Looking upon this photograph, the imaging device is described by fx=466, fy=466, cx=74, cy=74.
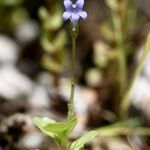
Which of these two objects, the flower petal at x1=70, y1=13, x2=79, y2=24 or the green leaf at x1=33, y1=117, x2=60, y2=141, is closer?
the flower petal at x1=70, y1=13, x2=79, y2=24

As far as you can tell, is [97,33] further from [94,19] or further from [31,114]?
[31,114]

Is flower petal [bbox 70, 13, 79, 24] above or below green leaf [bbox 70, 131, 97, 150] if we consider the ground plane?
above

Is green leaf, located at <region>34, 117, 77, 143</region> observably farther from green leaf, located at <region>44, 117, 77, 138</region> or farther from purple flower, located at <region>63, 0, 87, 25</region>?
purple flower, located at <region>63, 0, 87, 25</region>

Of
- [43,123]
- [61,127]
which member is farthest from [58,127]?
[43,123]

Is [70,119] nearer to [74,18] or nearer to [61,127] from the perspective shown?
[61,127]

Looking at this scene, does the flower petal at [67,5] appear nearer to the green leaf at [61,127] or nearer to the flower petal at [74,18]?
the flower petal at [74,18]

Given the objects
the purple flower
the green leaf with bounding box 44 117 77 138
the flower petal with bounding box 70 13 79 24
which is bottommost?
the green leaf with bounding box 44 117 77 138

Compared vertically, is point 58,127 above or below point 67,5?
below

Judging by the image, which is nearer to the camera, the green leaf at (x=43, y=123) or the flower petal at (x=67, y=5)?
the flower petal at (x=67, y=5)

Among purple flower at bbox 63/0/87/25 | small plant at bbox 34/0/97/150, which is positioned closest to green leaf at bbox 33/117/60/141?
small plant at bbox 34/0/97/150

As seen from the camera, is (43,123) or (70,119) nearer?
(70,119)

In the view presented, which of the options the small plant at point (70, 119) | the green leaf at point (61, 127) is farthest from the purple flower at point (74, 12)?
the green leaf at point (61, 127)
